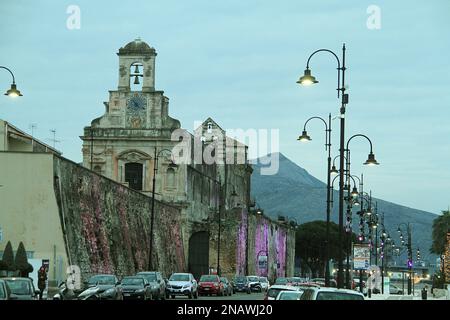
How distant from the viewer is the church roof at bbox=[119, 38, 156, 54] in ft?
340

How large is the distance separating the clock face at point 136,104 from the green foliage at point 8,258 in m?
50.0

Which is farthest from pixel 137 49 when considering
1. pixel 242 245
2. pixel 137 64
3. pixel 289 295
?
pixel 289 295

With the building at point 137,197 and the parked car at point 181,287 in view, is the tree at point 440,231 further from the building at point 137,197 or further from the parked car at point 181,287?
the parked car at point 181,287

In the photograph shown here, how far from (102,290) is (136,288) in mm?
7995

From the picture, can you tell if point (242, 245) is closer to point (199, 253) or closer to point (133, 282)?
point (199, 253)

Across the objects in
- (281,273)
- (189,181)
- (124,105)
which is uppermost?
(124,105)

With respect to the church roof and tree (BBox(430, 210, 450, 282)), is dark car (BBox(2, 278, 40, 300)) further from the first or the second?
tree (BBox(430, 210, 450, 282))

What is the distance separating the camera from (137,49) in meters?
104

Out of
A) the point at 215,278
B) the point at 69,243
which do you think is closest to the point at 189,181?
the point at 215,278

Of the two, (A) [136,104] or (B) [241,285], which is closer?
(B) [241,285]

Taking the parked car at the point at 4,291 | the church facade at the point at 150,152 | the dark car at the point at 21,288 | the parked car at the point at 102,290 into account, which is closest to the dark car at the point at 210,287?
the parked car at the point at 102,290
